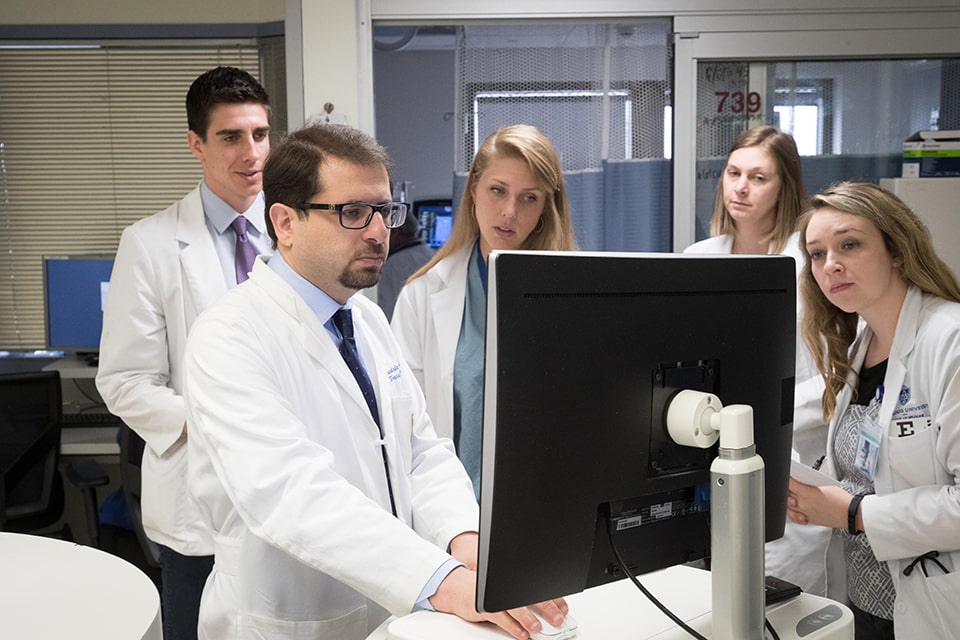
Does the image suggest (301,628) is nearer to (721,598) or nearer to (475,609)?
(475,609)

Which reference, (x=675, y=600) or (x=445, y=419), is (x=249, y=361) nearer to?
(x=675, y=600)

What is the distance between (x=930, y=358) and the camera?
173 centimetres

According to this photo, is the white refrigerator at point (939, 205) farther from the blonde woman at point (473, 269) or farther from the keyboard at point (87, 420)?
the keyboard at point (87, 420)

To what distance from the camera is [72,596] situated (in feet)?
5.01

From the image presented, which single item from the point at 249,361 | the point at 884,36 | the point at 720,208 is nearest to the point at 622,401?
the point at 249,361

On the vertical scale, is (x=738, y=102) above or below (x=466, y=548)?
above

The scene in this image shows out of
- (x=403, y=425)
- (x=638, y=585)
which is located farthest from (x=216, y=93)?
(x=638, y=585)

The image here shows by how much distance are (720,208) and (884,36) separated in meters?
1.02

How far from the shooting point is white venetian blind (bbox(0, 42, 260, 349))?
13.7 feet

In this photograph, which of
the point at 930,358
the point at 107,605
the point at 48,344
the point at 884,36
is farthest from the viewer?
the point at 48,344

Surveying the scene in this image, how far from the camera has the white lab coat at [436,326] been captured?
86.0 inches

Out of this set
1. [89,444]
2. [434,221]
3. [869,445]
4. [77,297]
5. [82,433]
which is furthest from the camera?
[77,297]

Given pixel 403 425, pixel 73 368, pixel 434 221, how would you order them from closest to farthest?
pixel 403 425 < pixel 434 221 < pixel 73 368

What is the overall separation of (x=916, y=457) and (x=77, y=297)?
139 inches
